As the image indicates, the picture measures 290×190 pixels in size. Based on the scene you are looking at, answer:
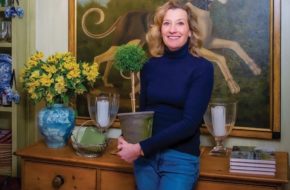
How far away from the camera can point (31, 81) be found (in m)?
2.02

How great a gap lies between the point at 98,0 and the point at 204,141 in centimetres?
104

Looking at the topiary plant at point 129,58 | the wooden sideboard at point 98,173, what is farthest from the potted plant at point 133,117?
the wooden sideboard at point 98,173

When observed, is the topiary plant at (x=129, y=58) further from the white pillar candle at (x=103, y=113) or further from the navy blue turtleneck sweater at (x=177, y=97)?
the white pillar candle at (x=103, y=113)

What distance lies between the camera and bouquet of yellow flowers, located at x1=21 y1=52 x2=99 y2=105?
2.00m

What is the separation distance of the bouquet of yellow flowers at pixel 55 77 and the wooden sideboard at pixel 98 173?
0.31 m

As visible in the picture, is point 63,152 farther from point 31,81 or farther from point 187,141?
point 187,141

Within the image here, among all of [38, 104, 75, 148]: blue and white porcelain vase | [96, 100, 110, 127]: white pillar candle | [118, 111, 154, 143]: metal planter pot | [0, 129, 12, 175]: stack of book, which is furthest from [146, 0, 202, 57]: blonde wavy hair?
[0, 129, 12, 175]: stack of book

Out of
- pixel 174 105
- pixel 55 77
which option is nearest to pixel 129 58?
pixel 174 105

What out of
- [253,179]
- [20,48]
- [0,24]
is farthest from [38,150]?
[253,179]

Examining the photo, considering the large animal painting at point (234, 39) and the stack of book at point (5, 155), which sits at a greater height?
the large animal painting at point (234, 39)

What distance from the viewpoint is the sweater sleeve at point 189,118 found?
57.2 inches

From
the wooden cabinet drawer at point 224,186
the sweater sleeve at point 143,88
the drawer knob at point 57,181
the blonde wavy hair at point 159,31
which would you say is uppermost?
the blonde wavy hair at point 159,31

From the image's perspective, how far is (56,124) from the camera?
6.73 feet

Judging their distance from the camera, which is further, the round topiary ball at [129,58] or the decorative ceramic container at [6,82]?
the decorative ceramic container at [6,82]
